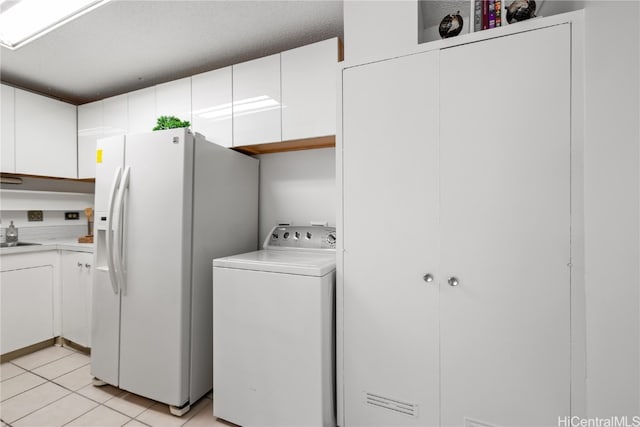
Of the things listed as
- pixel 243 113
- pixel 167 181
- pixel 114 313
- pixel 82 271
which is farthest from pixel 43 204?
pixel 243 113

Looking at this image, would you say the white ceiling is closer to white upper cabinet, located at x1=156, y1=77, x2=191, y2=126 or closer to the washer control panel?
white upper cabinet, located at x1=156, y1=77, x2=191, y2=126

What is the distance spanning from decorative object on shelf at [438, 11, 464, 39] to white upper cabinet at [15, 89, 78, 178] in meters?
3.52

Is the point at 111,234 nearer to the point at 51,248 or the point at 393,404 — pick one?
the point at 51,248

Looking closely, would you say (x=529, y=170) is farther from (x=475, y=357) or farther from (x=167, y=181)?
(x=167, y=181)

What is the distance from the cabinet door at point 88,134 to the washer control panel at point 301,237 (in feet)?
6.86

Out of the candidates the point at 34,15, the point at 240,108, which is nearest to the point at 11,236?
the point at 34,15

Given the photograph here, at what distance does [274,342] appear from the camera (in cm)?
162

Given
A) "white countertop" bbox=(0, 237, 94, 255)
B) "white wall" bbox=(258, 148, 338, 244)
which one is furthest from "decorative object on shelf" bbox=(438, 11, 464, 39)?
"white countertop" bbox=(0, 237, 94, 255)

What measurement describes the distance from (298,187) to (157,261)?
1.15 metres

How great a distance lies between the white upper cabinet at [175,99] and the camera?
2525mm

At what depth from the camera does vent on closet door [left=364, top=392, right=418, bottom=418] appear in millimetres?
1463

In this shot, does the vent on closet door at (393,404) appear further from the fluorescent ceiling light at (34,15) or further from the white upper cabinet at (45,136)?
the white upper cabinet at (45,136)

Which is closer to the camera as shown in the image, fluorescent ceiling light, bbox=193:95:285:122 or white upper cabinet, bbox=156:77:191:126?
fluorescent ceiling light, bbox=193:95:285:122

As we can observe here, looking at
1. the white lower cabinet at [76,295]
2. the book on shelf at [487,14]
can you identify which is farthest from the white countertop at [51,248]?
the book on shelf at [487,14]
